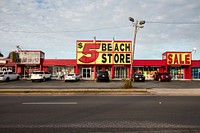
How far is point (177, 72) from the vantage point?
137ft

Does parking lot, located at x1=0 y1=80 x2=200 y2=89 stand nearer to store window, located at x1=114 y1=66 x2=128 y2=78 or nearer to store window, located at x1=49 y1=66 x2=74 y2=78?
store window, located at x1=114 y1=66 x2=128 y2=78

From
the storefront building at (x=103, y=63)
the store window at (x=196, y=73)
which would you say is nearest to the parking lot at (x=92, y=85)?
the storefront building at (x=103, y=63)

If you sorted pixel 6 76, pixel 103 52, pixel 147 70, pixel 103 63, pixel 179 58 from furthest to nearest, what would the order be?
pixel 147 70, pixel 179 58, pixel 103 52, pixel 103 63, pixel 6 76

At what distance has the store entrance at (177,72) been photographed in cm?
4150

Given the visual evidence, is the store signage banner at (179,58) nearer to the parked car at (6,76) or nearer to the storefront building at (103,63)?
the storefront building at (103,63)

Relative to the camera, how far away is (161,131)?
5.91 meters

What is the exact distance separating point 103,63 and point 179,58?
50.8 feet

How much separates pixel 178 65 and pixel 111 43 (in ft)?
47.3

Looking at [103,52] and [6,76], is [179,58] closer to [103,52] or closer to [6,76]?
[103,52]

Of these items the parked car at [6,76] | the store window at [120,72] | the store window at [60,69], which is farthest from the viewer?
the store window at [60,69]

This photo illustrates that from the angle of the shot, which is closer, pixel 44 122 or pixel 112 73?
pixel 44 122

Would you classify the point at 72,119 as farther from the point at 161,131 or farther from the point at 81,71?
the point at 81,71

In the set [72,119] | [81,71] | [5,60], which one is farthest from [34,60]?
[72,119]

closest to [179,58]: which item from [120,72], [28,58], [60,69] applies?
[120,72]
